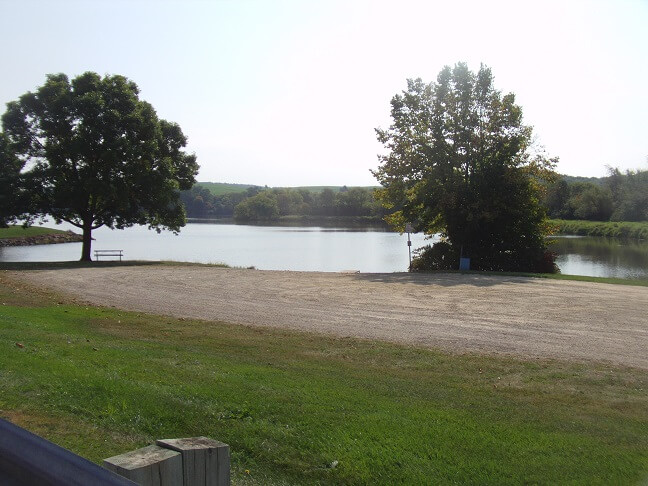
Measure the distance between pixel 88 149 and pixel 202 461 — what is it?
121 feet

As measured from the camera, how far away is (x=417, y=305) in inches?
693

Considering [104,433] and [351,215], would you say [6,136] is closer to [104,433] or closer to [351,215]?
[104,433]

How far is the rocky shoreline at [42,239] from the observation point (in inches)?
2872

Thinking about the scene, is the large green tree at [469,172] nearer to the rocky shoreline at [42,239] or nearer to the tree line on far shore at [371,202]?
the tree line on far shore at [371,202]

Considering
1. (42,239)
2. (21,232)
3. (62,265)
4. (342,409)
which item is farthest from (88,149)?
(21,232)

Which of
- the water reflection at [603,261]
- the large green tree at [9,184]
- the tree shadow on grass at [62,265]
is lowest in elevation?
the tree shadow on grass at [62,265]

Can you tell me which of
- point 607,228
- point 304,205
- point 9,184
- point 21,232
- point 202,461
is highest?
point 304,205

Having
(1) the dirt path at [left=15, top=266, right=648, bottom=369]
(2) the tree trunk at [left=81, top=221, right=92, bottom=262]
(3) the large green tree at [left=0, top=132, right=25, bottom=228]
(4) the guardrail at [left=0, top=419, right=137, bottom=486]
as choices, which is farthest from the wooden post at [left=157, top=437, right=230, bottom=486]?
(2) the tree trunk at [left=81, top=221, right=92, bottom=262]

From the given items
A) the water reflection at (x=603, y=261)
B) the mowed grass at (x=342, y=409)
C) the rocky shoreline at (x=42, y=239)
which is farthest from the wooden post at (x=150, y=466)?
the rocky shoreline at (x=42, y=239)

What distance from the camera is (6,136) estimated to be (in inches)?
1442

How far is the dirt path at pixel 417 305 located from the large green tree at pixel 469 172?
24.2ft

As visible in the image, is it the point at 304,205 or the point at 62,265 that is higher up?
the point at 304,205

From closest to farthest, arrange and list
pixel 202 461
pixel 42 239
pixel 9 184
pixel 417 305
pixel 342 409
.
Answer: pixel 202 461, pixel 342 409, pixel 417 305, pixel 9 184, pixel 42 239

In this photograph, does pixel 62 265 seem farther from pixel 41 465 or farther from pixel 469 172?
pixel 41 465
